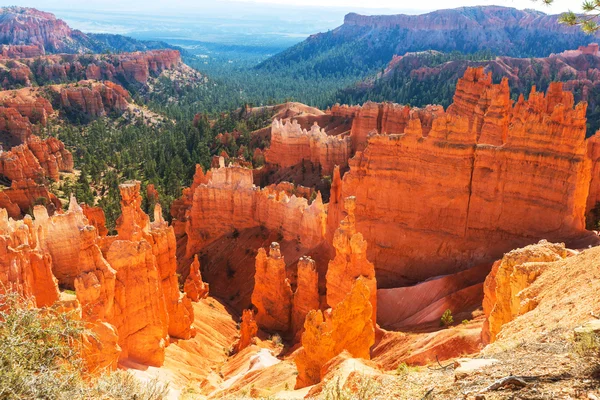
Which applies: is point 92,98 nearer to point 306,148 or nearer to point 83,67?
point 83,67

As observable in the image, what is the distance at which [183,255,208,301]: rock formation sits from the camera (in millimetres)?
29688

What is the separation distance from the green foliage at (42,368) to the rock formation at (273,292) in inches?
622

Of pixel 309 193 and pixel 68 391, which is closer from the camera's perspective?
pixel 68 391

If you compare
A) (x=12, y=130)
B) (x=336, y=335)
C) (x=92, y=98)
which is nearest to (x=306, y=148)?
(x=336, y=335)

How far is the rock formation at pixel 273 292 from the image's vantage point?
2706 cm

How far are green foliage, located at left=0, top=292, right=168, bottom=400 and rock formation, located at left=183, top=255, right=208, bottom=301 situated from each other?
1830 cm

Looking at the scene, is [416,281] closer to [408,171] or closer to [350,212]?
[408,171]

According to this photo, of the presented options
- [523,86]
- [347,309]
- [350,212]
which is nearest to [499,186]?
[350,212]

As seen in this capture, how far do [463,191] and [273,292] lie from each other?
11086mm

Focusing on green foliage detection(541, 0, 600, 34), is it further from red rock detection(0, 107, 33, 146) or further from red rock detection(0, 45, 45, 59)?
red rock detection(0, 45, 45, 59)

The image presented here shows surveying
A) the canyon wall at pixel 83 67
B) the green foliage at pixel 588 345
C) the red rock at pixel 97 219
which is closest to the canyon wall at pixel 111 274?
the red rock at pixel 97 219

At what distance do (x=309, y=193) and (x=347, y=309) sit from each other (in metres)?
25.8

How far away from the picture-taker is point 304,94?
133m

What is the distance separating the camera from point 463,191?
2692 cm
